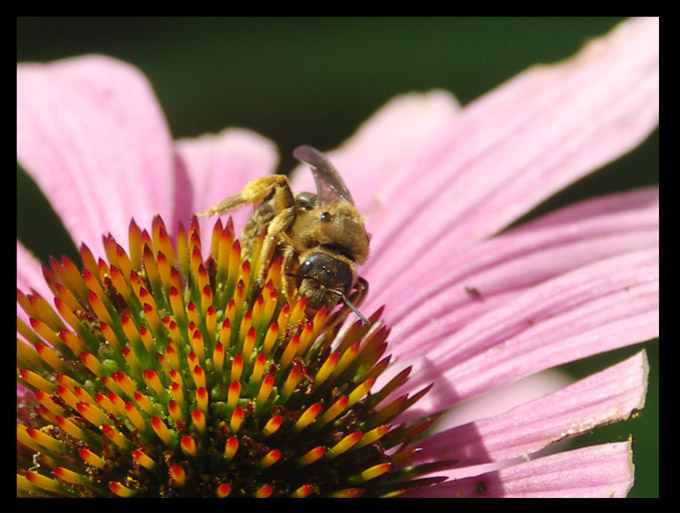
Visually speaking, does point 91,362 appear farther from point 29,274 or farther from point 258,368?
point 29,274

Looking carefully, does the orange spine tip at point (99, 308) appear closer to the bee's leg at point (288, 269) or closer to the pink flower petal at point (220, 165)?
the bee's leg at point (288, 269)

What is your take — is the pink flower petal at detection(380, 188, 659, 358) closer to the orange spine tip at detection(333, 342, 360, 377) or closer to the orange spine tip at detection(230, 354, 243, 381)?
the orange spine tip at detection(333, 342, 360, 377)

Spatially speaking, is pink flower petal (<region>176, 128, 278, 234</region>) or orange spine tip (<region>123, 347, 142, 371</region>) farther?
pink flower petal (<region>176, 128, 278, 234</region>)

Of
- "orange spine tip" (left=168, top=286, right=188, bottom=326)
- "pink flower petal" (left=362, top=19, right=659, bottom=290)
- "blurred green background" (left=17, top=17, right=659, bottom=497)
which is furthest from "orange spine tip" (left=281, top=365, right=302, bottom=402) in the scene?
"blurred green background" (left=17, top=17, right=659, bottom=497)

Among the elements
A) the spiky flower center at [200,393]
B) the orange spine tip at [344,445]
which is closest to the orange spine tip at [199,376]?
the spiky flower center at [200,393]

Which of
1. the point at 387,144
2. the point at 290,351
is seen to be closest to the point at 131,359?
the point at 290,351
